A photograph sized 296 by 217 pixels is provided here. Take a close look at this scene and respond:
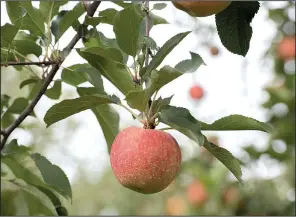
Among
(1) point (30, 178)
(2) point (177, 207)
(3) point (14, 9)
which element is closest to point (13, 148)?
(1) point (30, 178)

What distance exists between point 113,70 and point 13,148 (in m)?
0.39

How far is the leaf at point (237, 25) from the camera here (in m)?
0.75

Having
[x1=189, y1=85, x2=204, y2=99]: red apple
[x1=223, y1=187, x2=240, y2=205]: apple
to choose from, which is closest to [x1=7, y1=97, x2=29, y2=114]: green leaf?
[x1=223, y1=187, x2=240, y2=205]: apple

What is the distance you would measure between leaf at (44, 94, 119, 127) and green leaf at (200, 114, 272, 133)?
0.15 m

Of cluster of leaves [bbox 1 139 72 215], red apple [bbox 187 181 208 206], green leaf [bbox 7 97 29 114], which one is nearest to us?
cluster of leaves [bbox 1 139 72 215]

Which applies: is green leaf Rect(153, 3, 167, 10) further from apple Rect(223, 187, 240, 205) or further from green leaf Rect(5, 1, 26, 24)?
apple Rect(223, 187, 240, 205)

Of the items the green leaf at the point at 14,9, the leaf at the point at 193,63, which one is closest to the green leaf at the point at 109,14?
the green leaf at the point at 14,9

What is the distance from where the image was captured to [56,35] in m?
1.05

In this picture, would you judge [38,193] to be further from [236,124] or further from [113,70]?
[236,124]

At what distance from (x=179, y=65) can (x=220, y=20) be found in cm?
10

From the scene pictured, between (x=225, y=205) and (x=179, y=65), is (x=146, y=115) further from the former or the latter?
(x=225, y=205)

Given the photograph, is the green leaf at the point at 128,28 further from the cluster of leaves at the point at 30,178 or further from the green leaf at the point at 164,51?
the cluster of leaves at the point at 30,178

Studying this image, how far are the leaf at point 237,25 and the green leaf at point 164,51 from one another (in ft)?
0.19

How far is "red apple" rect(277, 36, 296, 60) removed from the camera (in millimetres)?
2361
